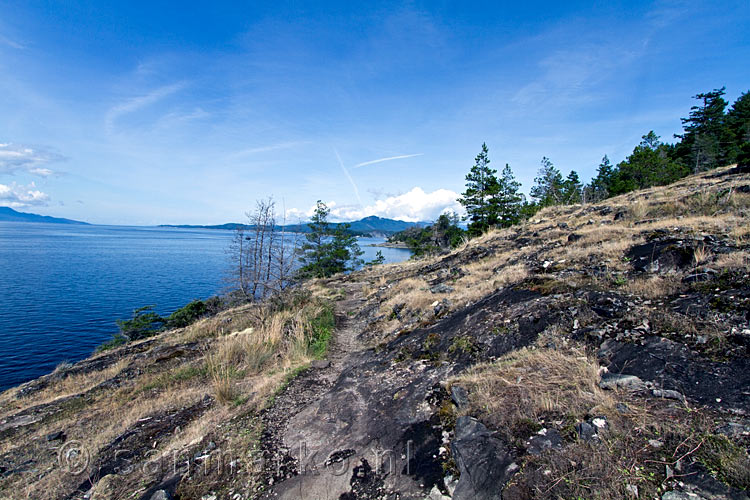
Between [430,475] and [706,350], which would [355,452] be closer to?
[430,475]

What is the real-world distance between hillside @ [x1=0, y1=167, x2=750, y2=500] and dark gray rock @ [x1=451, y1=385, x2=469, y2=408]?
3 centimetres

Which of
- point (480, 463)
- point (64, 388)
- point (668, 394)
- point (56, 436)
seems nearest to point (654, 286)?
point (668, 394)

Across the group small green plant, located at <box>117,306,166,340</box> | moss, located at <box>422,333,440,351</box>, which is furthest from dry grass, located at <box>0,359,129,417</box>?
small green plant, located at <box>117,306,166,340</box>

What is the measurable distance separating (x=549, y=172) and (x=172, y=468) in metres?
59.7

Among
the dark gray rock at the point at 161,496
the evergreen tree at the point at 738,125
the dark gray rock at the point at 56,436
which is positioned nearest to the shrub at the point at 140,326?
the dark gray rock at the point at 56,436

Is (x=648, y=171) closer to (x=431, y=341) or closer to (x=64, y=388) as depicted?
(x=431, y=341)

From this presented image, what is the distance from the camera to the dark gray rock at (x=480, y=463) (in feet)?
9.46

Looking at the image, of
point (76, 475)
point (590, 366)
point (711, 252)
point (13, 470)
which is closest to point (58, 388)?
point (13, 470)

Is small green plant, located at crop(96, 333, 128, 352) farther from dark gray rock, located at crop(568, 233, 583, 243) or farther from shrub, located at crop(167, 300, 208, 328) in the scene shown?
dark gray rock, located at crop(568, 233, 583, 243)

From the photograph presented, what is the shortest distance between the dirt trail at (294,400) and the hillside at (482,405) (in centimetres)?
4

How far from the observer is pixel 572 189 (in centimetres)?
4741

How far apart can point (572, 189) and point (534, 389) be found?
174ft

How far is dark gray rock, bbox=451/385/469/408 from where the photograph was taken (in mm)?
4156

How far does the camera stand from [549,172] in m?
52.0
